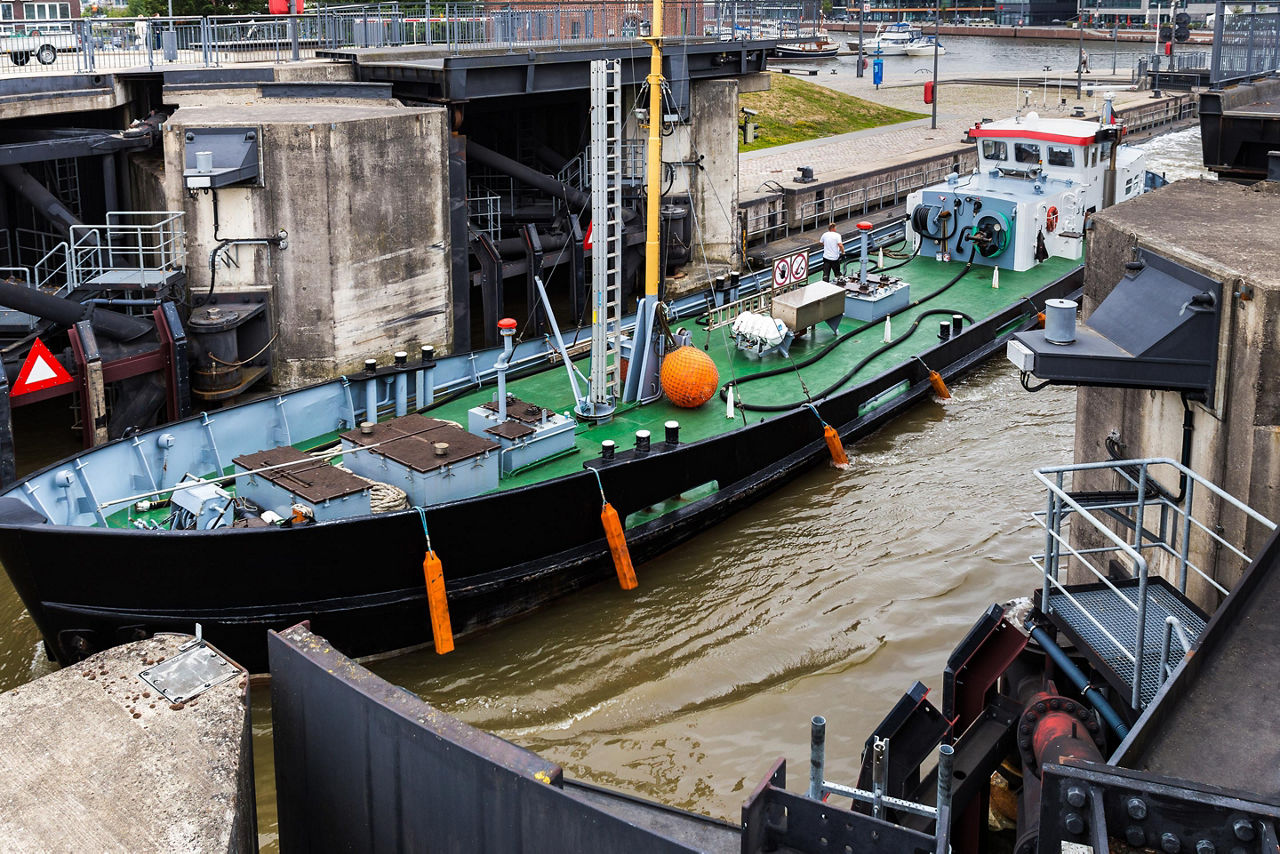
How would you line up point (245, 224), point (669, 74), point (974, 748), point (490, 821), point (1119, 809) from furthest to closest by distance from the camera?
point (669, 74)
point (245, 224)
point (974, 748)
point (490, 821)
point (1119, 809)

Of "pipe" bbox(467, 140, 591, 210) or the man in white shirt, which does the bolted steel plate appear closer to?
the man in white shirt

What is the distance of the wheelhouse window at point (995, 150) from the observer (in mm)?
24616

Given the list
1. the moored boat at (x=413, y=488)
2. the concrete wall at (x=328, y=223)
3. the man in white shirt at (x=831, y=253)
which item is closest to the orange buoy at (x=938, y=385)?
the moored boat at (x=413, y=488)

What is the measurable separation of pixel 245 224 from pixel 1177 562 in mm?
13851

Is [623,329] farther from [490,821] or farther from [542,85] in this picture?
[490,821]

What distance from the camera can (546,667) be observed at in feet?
41.9

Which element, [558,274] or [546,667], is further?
[558,274]

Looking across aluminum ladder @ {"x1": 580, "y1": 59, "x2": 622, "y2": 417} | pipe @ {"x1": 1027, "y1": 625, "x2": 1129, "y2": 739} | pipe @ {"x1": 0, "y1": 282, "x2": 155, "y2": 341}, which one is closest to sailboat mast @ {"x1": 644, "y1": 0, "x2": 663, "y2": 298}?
aluminum ladder @ {"x1": 580, "y1": 59, "x2": 622, "y2": 417}

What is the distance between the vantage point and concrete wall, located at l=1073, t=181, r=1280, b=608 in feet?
25.4

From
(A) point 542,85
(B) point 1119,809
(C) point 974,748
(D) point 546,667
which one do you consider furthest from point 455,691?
(A) point 542,85

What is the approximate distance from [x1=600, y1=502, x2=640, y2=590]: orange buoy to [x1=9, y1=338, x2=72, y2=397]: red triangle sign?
7265 mm

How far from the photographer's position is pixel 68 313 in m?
16.6

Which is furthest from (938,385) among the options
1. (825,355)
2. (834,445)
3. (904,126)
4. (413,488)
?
(904,126)

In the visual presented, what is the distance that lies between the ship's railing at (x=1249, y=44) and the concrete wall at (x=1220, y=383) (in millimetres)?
7283
